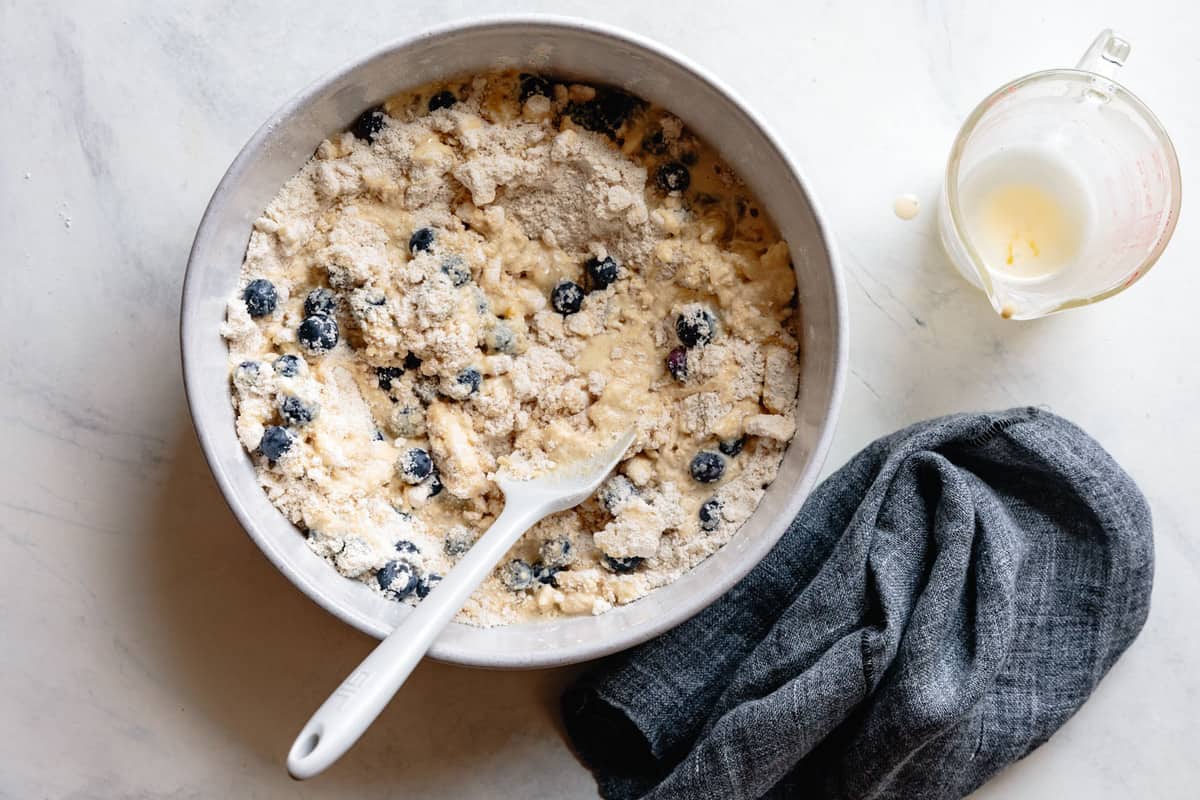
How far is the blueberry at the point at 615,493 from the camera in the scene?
55.9 inches

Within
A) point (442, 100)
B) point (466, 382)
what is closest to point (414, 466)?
point (466, 382)

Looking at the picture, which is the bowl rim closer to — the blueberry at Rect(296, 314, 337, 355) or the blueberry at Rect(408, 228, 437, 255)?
the blueberry at Rect(296, 314, 337, 355)

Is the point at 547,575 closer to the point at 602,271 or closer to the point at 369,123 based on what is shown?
the point at 602,271

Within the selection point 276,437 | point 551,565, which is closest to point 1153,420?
point 551,565

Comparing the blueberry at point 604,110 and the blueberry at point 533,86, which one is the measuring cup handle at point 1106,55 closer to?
the blueberry at point 604,110

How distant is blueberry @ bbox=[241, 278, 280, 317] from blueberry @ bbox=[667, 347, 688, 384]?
0.58 meters

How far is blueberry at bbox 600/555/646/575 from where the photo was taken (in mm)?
1404

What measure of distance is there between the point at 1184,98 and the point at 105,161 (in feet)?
5.72

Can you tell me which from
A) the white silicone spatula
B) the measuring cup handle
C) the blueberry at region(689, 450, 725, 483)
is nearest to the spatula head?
the white silicone spatula

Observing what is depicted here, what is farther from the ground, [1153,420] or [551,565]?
[1153,420]

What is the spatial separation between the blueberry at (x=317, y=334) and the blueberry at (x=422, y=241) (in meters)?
0.16

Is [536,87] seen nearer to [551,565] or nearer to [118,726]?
[551,565]

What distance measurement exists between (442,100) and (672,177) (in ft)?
1.16

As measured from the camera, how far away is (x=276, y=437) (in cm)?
133
